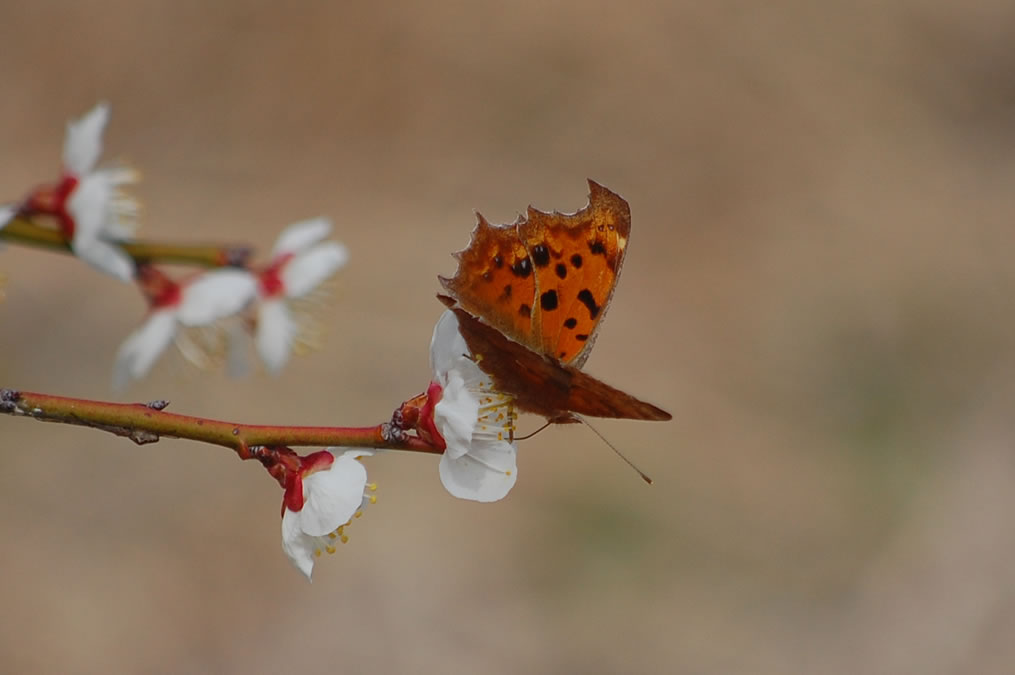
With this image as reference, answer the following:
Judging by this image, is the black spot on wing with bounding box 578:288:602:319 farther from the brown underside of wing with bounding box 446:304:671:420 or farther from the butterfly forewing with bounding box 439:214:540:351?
the brown underside of wing with bounding box 446:304:671:420

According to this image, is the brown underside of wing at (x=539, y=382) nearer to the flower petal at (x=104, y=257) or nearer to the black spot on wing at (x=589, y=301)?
the black spot on wing at (x=589, y=301)

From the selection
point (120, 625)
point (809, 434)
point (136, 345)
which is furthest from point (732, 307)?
point (136, 345)

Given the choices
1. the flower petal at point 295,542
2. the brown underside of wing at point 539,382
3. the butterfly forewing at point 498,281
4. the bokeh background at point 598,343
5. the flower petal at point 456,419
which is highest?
the bokeh background at point 598,343

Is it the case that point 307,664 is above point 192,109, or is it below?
below

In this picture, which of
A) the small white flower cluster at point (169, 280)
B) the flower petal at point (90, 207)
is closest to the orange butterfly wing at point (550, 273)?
the small white flower cluster at point (169, 280)

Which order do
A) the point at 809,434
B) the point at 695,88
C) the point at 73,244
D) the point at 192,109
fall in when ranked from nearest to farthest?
the point at 73,244
the point at 809,434
the point at 192,109
the point at 695,88

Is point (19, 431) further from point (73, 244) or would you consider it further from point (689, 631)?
point (73, 244)

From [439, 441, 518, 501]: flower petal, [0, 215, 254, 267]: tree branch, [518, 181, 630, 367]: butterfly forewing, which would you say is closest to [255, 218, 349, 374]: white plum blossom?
[0, 215, 254, 267]: tree branch
